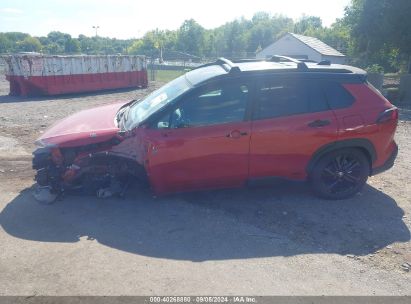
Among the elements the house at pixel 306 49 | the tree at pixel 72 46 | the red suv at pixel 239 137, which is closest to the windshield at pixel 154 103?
the red suv at pixel 239 137

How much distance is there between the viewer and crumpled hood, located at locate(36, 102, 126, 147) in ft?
14.3

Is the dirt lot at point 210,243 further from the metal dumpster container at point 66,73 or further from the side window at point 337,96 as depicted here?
the metal dumpster container at point 66,73

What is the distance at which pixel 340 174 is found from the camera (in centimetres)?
467

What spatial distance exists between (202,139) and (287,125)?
44.1 inches

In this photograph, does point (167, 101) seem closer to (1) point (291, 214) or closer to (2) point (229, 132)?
→ (2) point (229, 132)

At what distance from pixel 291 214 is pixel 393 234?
1.17 metres

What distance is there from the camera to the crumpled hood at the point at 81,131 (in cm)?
436

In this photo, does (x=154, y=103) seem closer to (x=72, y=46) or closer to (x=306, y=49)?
(x=306, y=49)

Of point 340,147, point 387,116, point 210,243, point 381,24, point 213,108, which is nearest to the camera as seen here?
point 210,243

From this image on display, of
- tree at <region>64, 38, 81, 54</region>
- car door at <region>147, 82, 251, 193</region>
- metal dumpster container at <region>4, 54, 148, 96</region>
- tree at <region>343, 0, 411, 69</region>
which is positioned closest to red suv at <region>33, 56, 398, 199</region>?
car door at <region>147, 82, 251, 193</region>

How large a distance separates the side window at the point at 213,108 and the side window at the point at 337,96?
1.15m

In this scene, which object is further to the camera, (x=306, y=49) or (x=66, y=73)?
(x=306, y=49)

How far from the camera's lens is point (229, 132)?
13.7 feet

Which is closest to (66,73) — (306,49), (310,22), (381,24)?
(381,24)
